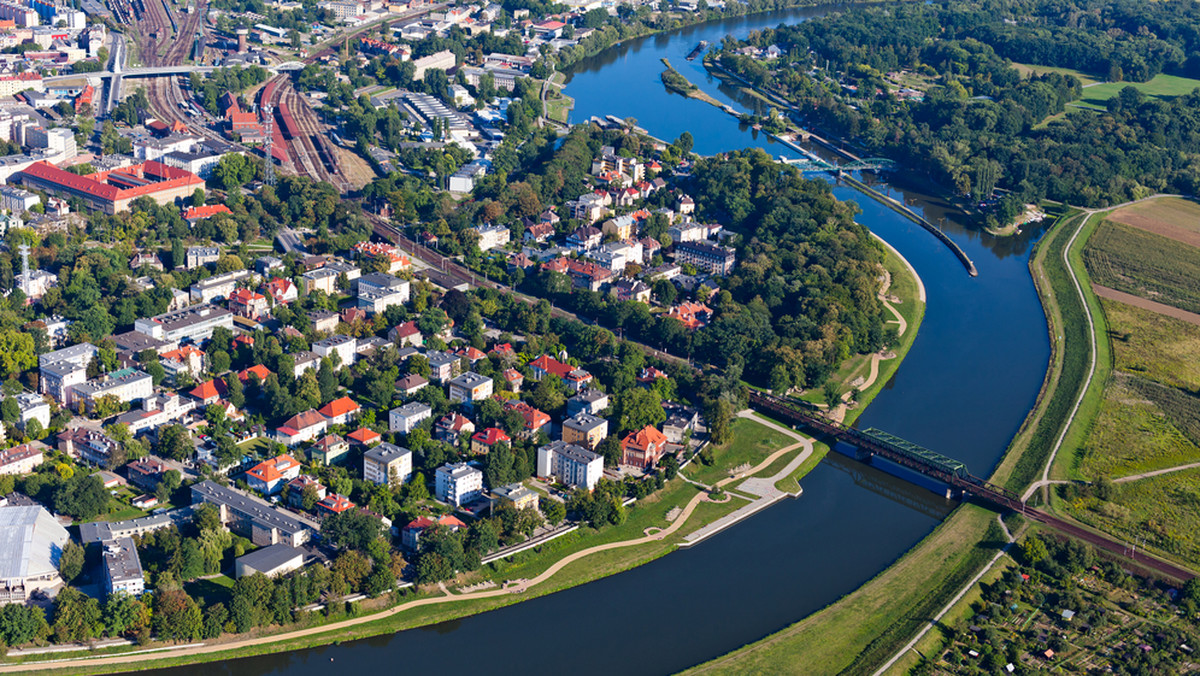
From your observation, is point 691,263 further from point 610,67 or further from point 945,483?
point 610,67

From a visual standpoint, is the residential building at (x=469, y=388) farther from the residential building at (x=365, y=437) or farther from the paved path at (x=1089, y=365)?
the paved path at (x=1089, y=365)

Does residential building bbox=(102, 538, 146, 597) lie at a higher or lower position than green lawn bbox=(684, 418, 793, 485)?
higher

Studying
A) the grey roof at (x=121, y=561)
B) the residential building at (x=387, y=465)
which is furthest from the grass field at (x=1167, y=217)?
the grey roof at (x=121, y=561)

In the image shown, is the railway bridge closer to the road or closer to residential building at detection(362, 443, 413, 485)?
the road

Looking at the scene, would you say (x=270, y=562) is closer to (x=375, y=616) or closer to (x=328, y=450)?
(x=375, y=616)

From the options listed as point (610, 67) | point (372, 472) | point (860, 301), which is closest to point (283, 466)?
point (372, 472)

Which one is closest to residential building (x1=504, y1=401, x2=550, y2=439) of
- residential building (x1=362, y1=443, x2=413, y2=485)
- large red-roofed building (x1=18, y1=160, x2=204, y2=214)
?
residential building (x1=362, y1=443, x2=413, y2=485)
